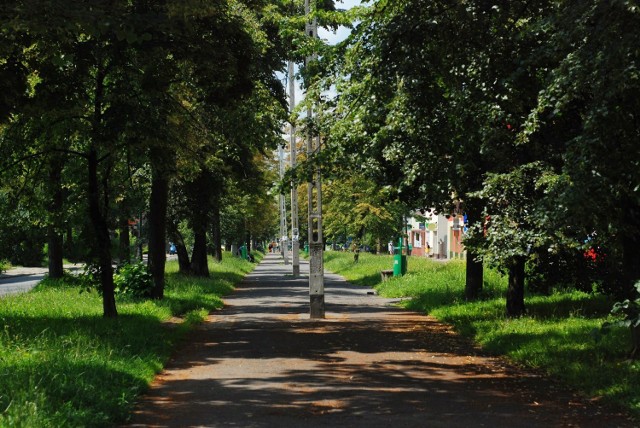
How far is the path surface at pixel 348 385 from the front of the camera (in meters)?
7.71

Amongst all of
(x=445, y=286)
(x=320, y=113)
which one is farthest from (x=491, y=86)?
(x=445, y=286)

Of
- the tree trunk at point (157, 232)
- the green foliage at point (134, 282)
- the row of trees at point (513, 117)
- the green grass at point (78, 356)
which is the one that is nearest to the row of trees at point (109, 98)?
the tree trunk at point (157, 232)

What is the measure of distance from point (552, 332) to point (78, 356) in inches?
297

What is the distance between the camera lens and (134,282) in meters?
20.0

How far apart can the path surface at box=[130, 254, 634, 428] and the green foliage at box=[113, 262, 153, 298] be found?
4.05 meters

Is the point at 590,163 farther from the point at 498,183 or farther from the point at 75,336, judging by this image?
the point at 75,336

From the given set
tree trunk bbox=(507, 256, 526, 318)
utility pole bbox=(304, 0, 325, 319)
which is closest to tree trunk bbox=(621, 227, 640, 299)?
tree trunk bbox=(507, 256, 526, 318)

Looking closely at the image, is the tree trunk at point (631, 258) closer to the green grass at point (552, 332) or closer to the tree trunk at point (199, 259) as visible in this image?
the green grass at point (552, 332)

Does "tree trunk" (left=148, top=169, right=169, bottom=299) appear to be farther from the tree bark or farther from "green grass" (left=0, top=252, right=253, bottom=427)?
the tree bark

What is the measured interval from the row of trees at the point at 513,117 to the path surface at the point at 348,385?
1973 millimetres

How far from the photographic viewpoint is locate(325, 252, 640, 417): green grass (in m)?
9.41

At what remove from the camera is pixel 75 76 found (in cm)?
1294

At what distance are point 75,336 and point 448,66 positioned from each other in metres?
6.47

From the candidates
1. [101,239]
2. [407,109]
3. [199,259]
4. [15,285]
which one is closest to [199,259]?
[199,259]
